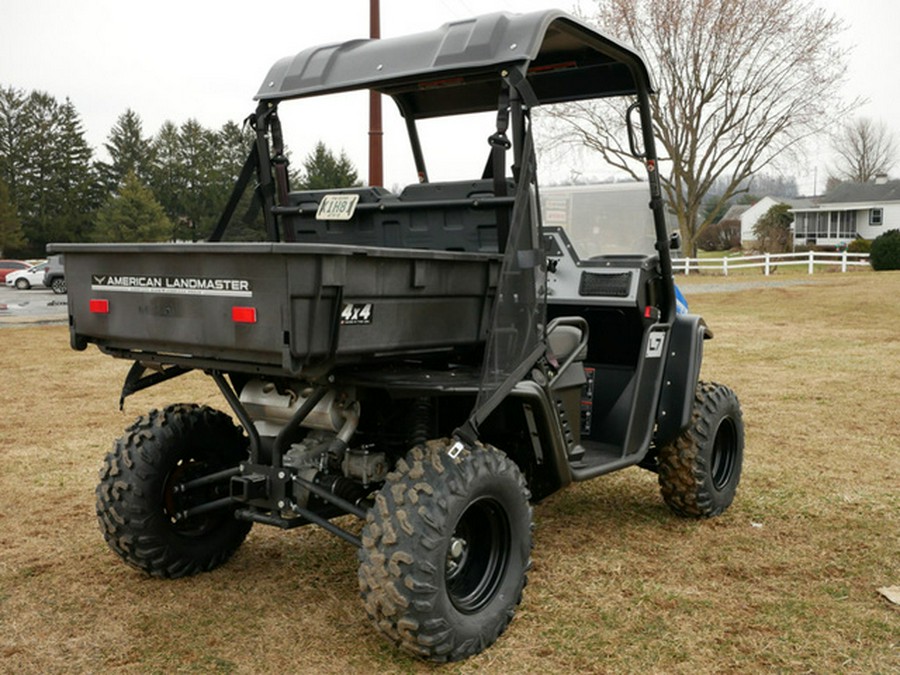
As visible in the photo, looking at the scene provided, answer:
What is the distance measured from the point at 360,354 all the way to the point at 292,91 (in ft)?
5.11

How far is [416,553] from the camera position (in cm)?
317

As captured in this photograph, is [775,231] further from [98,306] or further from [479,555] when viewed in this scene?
[98,306]

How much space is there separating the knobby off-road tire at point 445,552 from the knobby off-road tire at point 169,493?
46.1 inches

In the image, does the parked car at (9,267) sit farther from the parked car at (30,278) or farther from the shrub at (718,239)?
the shrub at (718,239)

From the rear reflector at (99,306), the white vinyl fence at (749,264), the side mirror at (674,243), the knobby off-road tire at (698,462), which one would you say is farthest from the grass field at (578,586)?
the white vinyl fence at (749,264)

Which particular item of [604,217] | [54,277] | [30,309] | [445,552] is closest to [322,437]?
[445,552]

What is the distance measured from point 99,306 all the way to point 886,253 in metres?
33.2

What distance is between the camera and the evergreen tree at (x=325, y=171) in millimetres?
4582

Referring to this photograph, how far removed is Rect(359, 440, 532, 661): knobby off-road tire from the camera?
10.4ft

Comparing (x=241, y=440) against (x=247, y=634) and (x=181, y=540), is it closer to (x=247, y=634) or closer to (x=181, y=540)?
(x=181, y=540)

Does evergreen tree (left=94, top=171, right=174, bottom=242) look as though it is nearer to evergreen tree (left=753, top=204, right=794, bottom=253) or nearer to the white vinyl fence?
the white vinyl fence

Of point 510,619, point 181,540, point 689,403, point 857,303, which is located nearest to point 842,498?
point 689,403

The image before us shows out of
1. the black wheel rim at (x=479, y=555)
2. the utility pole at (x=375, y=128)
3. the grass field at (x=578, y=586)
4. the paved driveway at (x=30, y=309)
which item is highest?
the utility pole at (x=375, y=128)

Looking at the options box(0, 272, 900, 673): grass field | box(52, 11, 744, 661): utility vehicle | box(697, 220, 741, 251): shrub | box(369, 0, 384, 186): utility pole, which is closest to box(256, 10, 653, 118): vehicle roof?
box(52, 11, 744, 661): utility vehicle
